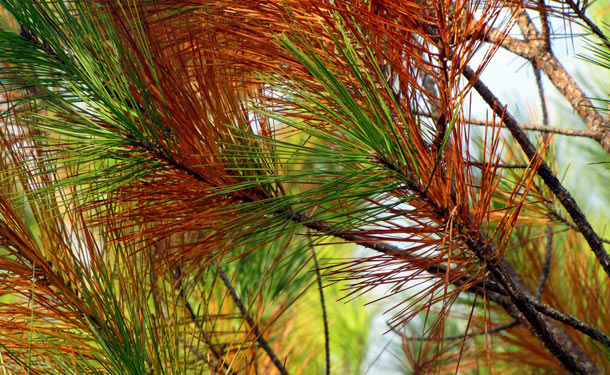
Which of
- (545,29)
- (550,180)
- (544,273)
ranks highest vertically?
(545,29)

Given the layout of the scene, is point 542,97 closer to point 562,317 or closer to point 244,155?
point 562,317

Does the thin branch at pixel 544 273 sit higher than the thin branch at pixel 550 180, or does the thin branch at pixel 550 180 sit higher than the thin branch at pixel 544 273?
the thin branch at pixel 550 180

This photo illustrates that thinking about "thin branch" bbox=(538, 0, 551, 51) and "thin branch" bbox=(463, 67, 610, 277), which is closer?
"thin branch" bbox=(463, 67, 610, 277)

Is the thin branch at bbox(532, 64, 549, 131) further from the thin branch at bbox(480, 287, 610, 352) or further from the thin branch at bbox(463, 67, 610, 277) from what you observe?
the thin branch at bbox(480, 287, 610, 352)

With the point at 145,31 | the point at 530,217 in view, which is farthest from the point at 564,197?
the point at 145,31

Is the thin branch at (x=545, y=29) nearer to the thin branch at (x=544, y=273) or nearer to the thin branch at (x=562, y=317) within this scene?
the thin branch at (x=544, y=273)

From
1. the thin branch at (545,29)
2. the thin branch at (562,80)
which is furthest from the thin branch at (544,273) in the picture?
the thin branch at (545,29)

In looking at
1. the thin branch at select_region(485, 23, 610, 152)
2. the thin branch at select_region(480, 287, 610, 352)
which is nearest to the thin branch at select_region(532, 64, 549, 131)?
the thin branch at select_region(485, 23, 610, 152)

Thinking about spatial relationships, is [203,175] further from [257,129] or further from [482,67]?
[482,67]

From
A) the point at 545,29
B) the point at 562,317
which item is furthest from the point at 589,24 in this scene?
the point at 562,317

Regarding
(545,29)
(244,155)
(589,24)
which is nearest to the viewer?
(244,155)

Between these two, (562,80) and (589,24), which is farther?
(562,80)
